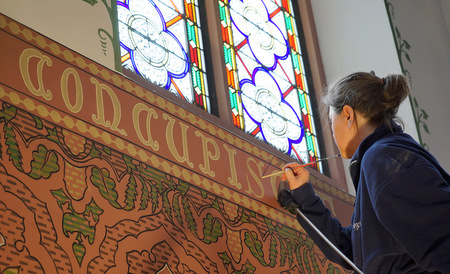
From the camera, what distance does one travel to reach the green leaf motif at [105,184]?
2.88 metres

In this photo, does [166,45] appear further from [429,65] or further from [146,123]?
[429,65]

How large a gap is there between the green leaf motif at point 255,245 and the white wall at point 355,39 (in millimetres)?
1981

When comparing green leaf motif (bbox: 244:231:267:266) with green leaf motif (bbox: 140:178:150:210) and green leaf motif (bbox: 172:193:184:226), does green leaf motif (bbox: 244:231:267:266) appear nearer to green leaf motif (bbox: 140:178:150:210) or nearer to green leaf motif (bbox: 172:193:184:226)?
green leaf motif (bbox: 172:193:184:226)

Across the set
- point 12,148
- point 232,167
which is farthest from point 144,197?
point 232,167

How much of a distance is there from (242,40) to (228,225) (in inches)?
60.7

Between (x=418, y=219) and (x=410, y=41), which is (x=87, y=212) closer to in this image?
(x=418, y=219)

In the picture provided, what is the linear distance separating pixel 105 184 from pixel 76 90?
37 centimetres

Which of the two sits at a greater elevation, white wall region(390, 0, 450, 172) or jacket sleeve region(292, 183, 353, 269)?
white wall region(390, 0, 450, 172)

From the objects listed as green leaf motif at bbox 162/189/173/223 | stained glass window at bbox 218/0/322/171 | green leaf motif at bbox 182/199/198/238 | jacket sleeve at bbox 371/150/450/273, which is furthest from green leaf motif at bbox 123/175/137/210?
stained glass window at bbox 218/0/322/171

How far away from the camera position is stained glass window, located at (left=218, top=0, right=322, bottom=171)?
14.4 ft

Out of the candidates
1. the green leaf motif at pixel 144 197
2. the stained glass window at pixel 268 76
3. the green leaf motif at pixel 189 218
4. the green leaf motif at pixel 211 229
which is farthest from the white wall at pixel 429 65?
the green leaf motif at pixel 144 197

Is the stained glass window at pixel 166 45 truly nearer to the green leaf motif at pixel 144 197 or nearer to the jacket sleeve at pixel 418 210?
the green leaf motif at pixel 144 197

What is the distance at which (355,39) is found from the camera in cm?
547

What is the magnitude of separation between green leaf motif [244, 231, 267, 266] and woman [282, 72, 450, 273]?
0.53 metres
